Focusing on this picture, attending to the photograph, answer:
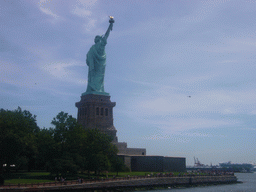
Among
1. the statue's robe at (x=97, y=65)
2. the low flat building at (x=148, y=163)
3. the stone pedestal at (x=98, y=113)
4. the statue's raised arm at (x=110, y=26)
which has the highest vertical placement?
the statue's raised arm at (x=110, y=26)

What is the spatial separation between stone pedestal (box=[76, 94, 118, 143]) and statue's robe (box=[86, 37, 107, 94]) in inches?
128

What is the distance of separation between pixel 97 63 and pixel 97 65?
54 cm

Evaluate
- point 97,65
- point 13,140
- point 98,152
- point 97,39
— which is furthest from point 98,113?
point 13,140

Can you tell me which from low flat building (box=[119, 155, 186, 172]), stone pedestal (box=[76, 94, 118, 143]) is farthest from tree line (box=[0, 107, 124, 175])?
stone pedestal (box=[76, 94, 118, 143])

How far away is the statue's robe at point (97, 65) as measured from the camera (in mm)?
82750

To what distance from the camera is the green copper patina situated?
82.6 m

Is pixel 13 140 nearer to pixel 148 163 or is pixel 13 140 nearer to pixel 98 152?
pixel 98 152

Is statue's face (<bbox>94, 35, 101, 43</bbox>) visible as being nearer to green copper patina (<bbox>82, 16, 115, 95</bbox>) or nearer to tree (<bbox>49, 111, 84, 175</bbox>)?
green copper patina (<bbox>82, 16, 115, 95</bbox>)

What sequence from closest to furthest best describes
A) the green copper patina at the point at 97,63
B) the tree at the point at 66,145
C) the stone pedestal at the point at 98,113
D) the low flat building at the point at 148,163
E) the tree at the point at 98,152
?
the tree at the point at 66,145 < the tree at the point at 98,152 < the low flat building at the point at 148,163 < the stone pedestal at the point at 98,113 < the green copper patina at the point at 97,63

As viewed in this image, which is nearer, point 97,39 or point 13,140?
point 13,140

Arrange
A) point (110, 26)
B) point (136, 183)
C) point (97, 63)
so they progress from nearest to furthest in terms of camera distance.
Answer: point (136, 183)
point (110, 26)
point (97, 63)

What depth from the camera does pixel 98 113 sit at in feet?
261

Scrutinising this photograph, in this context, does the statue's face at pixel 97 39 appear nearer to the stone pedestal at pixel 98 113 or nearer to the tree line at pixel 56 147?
the stone pedestal at pixel 98 113

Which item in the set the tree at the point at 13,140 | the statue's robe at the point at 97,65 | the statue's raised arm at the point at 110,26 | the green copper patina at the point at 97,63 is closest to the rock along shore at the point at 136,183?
the tree at the point at 13,140
